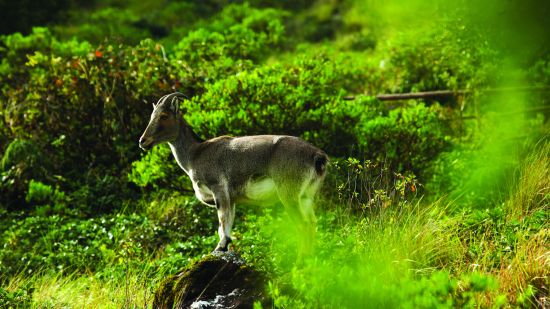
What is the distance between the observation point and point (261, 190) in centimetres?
673

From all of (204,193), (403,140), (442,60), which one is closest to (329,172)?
(403,140)

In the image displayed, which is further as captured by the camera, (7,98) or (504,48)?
(7,98)

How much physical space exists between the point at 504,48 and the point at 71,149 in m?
7.20

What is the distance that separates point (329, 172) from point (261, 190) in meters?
3.26

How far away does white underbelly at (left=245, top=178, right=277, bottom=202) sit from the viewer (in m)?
6.69

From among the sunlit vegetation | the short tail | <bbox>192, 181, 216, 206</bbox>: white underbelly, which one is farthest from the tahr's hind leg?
<bbox>192, 181, 216, 206</bbox>: white underbelly

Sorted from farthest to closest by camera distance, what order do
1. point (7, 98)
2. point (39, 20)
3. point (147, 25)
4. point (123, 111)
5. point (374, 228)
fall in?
point (147, 25) < point (39, 20) < point (7, 98) < point (123, 111) < point (374, 228)

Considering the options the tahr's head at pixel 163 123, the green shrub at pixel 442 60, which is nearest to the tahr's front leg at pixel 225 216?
the tahr's head at pixel 163 123

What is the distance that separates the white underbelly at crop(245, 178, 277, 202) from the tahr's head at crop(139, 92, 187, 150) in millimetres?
946

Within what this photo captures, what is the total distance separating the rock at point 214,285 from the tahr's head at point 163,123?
1.26m

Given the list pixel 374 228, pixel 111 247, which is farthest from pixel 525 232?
pixel 111 247

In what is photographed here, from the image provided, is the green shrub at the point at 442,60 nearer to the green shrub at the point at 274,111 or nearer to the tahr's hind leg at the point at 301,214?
the green shrub at the point at 274,111

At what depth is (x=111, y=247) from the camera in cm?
981

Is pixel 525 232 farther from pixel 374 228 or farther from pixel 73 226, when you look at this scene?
pixel 73 226
